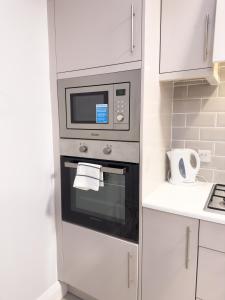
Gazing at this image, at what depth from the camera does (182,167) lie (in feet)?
4.99

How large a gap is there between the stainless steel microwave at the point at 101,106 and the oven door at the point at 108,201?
18cm

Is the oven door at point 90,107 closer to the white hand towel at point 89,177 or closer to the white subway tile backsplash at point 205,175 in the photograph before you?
the white hand towel at point 89,177

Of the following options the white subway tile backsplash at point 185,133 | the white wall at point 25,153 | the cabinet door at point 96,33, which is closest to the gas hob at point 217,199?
the white subway tile backsplash at point 185,133

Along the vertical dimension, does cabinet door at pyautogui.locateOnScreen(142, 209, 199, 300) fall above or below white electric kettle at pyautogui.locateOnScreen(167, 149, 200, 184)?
below

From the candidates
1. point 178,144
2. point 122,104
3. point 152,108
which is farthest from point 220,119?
point 122,104

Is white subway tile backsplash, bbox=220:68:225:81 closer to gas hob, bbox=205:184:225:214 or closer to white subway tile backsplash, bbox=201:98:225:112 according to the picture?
white subway tile backsplash, bbox=201:98:225:112

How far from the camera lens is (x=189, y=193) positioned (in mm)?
1350

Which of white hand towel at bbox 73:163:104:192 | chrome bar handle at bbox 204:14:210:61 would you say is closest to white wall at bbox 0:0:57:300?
white hand towel at bbox 73:163:104:192

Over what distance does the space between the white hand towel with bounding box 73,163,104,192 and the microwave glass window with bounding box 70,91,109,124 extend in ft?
0.89

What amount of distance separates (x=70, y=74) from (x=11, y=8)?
44cm

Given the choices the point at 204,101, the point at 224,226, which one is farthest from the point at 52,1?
the point at 224,226

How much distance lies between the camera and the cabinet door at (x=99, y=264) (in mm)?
1280

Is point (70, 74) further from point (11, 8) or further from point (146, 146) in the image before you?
point (146, 146)

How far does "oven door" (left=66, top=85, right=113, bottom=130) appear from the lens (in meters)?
1.23
